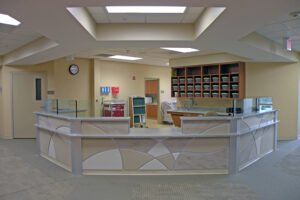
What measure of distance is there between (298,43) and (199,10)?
336 centimetres

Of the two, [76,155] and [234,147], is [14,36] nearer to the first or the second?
[76,155]

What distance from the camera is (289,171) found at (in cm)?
396

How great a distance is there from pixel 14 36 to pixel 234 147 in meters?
4.65

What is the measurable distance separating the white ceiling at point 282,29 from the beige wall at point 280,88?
65.8 inches

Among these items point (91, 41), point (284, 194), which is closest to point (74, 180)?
point (91, 41)

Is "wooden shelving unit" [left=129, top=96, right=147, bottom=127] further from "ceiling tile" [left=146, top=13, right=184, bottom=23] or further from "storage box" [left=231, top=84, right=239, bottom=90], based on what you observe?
"ceiling tile" [left=146, top=13, right=184, bottom=23]

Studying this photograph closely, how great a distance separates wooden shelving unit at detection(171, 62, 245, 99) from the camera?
20.8ft

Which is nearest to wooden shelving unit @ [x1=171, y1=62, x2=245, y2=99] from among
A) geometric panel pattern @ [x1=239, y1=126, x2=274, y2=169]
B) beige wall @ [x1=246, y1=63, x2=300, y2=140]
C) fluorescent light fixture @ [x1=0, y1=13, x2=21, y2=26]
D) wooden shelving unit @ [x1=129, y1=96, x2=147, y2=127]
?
beige wall @ [x1=246, y1=63, x2=300, y2=140]

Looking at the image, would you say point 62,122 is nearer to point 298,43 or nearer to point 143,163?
point 143,163

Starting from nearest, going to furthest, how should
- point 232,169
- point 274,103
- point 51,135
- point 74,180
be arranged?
point 74,180 → point 232,169 → point 51,135 → point 274,103

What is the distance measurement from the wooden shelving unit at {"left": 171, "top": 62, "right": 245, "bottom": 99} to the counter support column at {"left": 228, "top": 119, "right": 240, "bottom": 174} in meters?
2.81

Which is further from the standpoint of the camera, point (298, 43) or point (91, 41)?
point (298, 43)

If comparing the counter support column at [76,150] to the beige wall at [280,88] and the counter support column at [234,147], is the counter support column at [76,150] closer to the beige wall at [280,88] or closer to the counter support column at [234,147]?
the counter support column at [234,147]

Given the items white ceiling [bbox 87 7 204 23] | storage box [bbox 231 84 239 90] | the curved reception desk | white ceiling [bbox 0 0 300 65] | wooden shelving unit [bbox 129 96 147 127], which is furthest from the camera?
wooden shelving unit [bbox 129 96 147 127]
